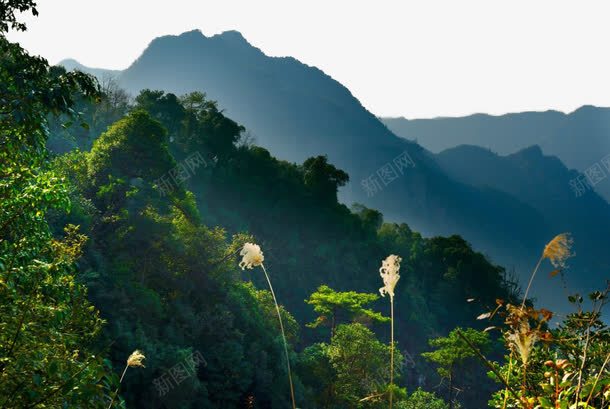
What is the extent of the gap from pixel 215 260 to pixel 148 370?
10012 millimetres

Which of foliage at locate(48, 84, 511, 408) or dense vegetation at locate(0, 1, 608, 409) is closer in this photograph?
dense vegetation at locate(0, 1, 608, 409)

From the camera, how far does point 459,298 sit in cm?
7331

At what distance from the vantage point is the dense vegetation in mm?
Result: 5328

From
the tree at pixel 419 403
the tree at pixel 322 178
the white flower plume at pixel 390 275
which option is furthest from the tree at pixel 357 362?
the tree at pixel 322 178

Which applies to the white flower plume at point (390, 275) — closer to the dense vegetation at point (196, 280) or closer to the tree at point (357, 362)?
the dense vegetation at point (196, 280)

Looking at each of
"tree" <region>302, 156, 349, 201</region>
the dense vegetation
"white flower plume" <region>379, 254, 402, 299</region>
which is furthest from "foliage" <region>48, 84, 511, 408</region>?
"tree" <region>302, 156, 349, 201</region>

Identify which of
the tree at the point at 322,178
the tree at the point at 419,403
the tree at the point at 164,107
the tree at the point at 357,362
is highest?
the tree at the point at 164,107

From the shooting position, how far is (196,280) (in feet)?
94.2

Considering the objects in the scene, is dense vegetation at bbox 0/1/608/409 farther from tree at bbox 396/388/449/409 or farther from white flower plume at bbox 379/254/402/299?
white flower plume at bbox 379/254/402/299

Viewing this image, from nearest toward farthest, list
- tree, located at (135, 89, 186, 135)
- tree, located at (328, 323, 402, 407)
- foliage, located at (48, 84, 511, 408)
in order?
foliage, located at (48, 84, 511, 408)
tree, located at (328, 323, 402, 407)
tree, located at (135, 89, 186, 135)

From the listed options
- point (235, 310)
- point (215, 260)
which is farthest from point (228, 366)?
point (215, 260)

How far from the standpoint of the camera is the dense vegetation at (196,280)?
17.5 feet

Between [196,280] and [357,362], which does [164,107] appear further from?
[357,362]

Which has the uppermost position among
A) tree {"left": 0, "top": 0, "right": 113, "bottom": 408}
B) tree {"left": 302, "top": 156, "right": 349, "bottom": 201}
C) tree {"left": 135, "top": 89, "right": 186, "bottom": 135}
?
tree {"left": 135, "top": 89, "right": 186, "bottom": 135}
